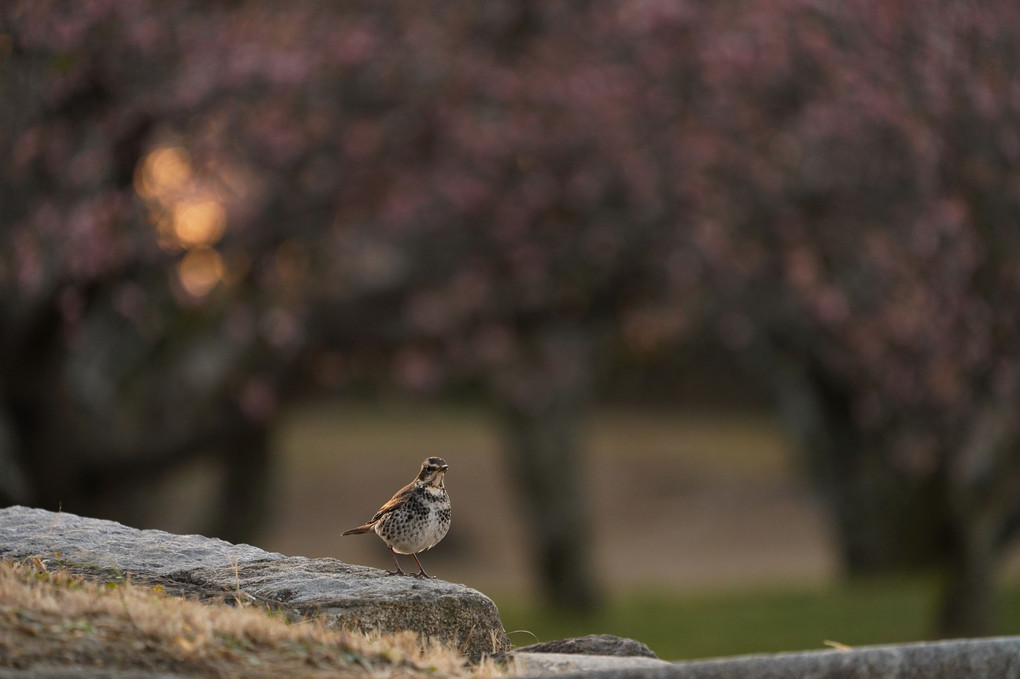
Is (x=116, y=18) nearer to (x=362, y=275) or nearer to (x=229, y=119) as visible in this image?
(x=229, y=119)

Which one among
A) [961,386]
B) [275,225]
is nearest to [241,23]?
[275,225]

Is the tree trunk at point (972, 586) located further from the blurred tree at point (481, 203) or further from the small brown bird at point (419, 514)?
the small brown bird at point (419, 514)

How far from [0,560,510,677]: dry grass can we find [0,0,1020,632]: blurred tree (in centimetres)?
602

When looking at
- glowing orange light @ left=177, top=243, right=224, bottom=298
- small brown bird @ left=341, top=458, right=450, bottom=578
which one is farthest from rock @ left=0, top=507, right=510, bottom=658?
glowing orange light @ left=177, top=243, right=224, bottom=298

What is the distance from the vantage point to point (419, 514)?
5355 mm

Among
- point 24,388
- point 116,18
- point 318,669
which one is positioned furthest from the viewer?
point 24,388

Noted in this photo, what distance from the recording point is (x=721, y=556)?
92.1 ft

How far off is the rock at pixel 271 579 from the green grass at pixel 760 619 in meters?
6.85

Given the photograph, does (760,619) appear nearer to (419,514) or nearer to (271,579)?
(419,514)

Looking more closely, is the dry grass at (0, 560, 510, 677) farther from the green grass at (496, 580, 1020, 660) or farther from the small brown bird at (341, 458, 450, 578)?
the green grass at (496, 580, 1020, 660)

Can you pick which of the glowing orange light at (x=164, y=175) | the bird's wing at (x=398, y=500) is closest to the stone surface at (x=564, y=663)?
the bird's wing at (x=398, y=500)

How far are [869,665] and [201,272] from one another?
8685 millimetres

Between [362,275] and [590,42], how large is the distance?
306cm

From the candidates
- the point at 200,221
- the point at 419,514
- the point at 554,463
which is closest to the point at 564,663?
the point at 419,514
